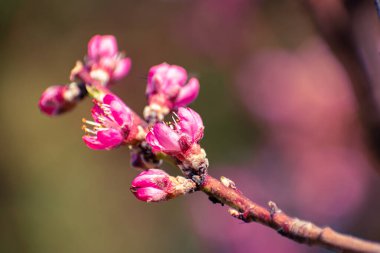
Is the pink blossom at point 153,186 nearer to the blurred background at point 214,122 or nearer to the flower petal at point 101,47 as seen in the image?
the flower petal at point 101,47

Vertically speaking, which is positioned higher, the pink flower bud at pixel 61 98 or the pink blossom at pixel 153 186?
the pink flower bud at pixel 61 98

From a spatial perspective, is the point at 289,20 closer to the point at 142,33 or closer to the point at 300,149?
the point at 300,149

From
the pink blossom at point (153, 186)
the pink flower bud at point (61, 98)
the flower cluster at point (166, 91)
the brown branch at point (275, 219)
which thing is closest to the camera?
the brown branch at point (275, 219)

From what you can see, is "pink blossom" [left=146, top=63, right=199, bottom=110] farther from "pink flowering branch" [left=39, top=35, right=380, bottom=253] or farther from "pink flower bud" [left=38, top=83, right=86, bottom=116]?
"pink flower bud" [left=38, top=83, right=86, bottom=116]

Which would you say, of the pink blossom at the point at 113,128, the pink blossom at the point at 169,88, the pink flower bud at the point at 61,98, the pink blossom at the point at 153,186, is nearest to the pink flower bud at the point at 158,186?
the pink blossom at the point at 153,186

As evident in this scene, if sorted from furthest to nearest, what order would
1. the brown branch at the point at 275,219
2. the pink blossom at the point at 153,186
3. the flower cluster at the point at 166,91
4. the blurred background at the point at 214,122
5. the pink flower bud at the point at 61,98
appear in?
the blurred background at the point at 214,122 < the pink flower bud at the point at 61,98 < the flower cluster at the point at 166,91 < the pink blossom at the point at 153,186 < the brown branch at the point at 275,219

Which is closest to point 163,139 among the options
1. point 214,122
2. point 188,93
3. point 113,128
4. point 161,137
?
point 161,137

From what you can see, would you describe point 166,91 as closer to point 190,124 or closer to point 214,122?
point 190,124
